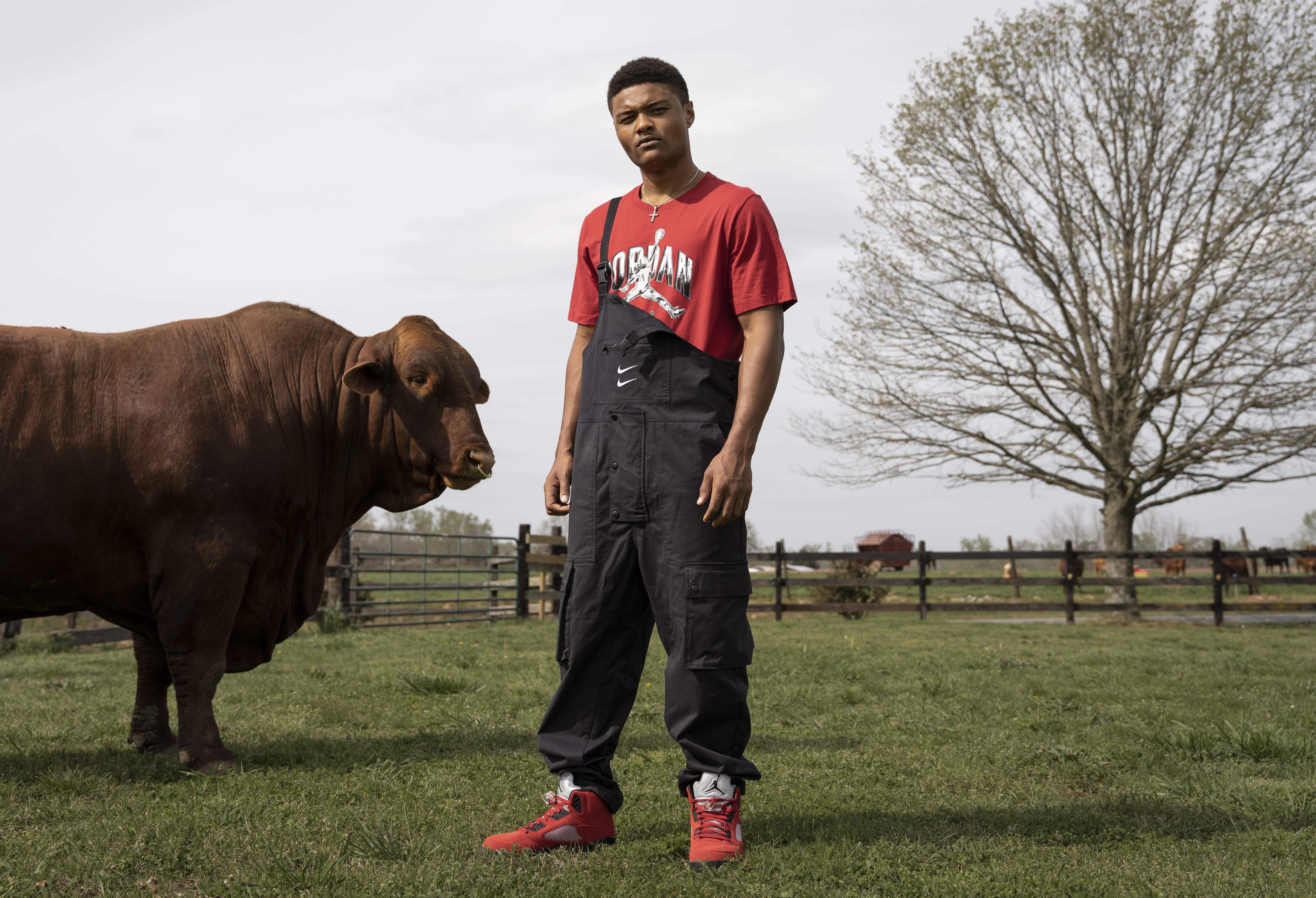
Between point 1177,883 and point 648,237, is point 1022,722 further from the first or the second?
point 648,237

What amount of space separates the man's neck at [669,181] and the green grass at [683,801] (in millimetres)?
1949

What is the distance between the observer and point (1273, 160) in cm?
1712

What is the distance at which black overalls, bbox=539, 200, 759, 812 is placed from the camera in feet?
8.71

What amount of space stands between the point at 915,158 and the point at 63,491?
1710 centimetres

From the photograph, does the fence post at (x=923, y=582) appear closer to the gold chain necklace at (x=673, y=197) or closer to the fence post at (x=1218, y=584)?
the fence post at (x=1218, y=584)

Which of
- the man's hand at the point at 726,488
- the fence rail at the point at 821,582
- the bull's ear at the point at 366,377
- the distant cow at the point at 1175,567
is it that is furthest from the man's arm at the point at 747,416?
the distant cow at the point at 1175,567

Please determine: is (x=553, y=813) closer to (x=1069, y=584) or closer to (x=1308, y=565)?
(x=1069, y=584)

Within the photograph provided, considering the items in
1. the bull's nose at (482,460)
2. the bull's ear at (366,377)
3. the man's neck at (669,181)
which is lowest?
the bull's nose at (482,460)

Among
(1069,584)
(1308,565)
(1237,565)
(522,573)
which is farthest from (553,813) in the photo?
(1308,565)

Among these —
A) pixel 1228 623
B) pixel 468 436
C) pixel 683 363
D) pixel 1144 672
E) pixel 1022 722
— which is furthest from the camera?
pixel 1228 623

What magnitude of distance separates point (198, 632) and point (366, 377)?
1241mm

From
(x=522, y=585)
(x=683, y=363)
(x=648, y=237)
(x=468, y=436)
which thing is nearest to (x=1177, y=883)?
(x=683, y=363)

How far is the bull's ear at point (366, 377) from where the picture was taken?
420 cm

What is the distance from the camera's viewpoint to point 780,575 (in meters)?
17.1
